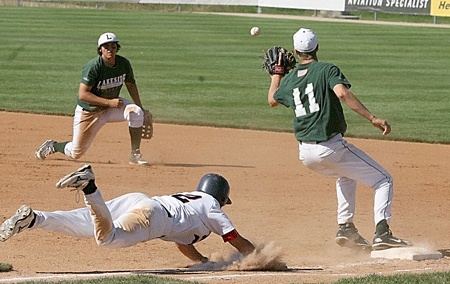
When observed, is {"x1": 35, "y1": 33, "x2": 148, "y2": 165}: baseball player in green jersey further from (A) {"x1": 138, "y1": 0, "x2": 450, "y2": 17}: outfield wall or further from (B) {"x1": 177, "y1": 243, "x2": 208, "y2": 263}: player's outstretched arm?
(A) {"x1": 138, "y1": 0, "x2": 450, "y2": 17}: outfield wall

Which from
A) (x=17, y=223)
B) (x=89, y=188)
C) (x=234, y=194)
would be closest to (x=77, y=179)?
(x=89, y=188)

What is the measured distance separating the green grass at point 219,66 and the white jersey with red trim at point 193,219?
A: 7437mm

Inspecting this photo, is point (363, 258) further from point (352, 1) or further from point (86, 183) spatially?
point (352, 1)

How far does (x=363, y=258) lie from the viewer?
8.09m

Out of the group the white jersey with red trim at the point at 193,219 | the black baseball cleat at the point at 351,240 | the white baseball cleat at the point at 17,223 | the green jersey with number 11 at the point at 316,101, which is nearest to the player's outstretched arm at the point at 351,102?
the green jersey with number 11 at the point at 316,101

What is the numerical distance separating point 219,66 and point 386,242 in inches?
571

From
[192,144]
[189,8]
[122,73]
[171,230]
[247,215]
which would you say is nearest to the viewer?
[171,230]

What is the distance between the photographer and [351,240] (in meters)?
8.23

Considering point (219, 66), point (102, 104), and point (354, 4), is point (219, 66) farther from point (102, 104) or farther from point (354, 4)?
point (354, 4)

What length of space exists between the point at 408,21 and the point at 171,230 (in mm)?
33524

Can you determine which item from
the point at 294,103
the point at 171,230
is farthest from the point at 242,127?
the point at 171,230

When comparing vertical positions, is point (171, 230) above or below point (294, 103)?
below

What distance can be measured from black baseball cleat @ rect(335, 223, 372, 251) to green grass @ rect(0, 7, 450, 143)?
6011 millimetres

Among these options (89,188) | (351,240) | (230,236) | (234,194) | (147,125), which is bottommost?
(234,194)
